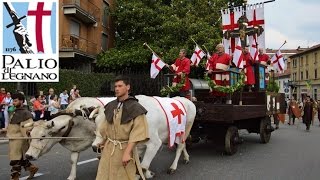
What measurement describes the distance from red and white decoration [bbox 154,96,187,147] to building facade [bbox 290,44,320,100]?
231 ft

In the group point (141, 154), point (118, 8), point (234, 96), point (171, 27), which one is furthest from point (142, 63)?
point (141, 154)

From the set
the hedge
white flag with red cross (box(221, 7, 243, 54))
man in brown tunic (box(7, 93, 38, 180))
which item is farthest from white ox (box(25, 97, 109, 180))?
the hedge

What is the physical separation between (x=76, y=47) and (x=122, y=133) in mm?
25423

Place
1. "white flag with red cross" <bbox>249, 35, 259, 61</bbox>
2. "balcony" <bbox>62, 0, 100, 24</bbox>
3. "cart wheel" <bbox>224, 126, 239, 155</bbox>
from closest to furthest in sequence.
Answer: "cart wheel" <bbox>224, 126, 239, 155</bbox> → "white flag with red cross" <bbox>249, 35, 259, 61</bbox> → "balcony" <bbox>62, 0, 100, 24</bbox>

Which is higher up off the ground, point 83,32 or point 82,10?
point 82,10

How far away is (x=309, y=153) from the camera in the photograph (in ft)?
39.4

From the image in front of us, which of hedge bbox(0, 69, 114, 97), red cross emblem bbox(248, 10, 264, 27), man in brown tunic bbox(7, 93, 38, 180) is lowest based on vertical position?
man in brown tunic bbox(7, 93, 38, 180)

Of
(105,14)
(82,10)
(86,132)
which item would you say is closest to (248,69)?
(86,132)

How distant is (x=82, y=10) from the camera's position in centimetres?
2942

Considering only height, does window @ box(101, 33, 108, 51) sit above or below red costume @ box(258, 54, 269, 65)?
above

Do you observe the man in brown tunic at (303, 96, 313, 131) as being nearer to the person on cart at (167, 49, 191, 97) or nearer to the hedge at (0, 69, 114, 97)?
the hedge at (0, 69, 114, 97)

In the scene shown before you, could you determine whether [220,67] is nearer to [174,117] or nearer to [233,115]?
[233,115]

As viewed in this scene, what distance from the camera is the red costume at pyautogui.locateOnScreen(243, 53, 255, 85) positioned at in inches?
519
